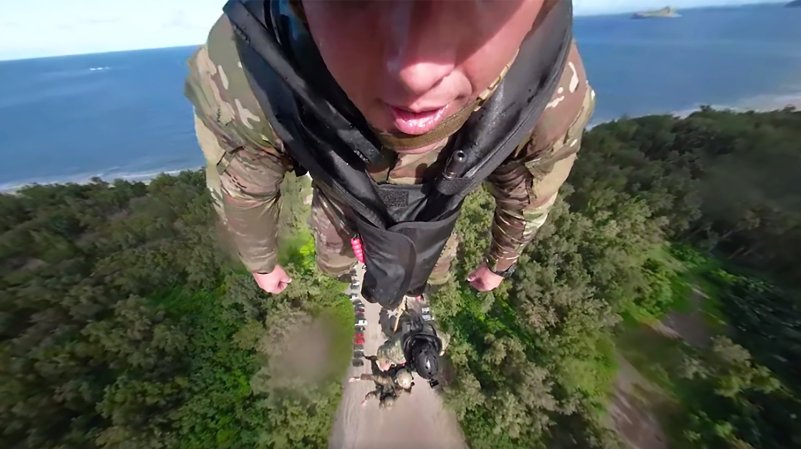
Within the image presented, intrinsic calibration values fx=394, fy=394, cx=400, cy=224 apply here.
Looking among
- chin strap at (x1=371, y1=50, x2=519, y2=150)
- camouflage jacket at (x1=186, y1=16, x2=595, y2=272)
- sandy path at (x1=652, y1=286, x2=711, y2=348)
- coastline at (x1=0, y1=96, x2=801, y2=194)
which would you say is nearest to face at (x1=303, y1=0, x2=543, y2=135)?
chin strap at (x1=371, y1=50, x2=519, y2=150)

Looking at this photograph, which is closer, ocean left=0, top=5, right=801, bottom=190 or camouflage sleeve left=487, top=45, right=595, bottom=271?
camouflage sleeve left=487, top=45, right=595, bottom=271

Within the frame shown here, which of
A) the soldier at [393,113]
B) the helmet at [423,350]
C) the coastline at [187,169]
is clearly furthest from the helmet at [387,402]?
the coastline at [187,169]

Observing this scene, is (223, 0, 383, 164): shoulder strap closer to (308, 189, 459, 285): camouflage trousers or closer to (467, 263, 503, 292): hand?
(308, 189, 459, 285): camouflage trousers

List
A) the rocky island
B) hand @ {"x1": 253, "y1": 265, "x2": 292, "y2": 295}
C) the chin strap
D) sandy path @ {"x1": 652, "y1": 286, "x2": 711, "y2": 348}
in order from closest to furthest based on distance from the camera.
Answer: the chin strap
hand @ {"x1": 253, "y1": 265, "x2": 292, "y2": 295}
sandy path @ {"x1": 652, "y1": 286, "x2": 711, "y2": 348}
the rocky island

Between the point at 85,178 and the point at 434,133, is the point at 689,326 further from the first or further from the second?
the point at 85,178

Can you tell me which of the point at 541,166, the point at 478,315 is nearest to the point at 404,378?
the point at 478,315
